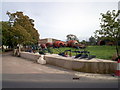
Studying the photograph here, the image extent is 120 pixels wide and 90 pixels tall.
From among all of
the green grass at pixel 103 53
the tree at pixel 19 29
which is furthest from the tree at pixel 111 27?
the tree at pixel 19 29

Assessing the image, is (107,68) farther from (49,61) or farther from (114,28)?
(49,61)

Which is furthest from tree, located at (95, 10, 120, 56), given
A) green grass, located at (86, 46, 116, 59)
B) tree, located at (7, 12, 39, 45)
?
tree, located at (7, 12, 39, 45)

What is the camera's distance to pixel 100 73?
18.1ft

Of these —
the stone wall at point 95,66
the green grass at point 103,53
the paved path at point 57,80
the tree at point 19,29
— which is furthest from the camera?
the tree at point 19,29

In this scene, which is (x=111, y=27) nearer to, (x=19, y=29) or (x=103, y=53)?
(x=103, y=53)

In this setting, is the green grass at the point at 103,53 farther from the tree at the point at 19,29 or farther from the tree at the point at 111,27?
the tree at the point at 19,29

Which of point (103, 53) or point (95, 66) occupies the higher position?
point (103, 53)

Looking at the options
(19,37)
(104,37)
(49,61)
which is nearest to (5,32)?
(19,37)

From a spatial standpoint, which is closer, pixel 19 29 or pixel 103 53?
pixel 103 53

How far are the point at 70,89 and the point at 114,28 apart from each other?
22.1ft

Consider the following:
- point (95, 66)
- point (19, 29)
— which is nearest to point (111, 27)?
point (95, 66)

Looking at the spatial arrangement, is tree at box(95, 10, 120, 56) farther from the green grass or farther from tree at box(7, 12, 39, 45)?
tree at box(7, 12, 39, 45)

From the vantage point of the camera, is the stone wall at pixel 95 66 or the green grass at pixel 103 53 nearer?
the stone wall at pixel 95 66

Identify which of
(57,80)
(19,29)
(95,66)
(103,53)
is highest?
(19,29)
